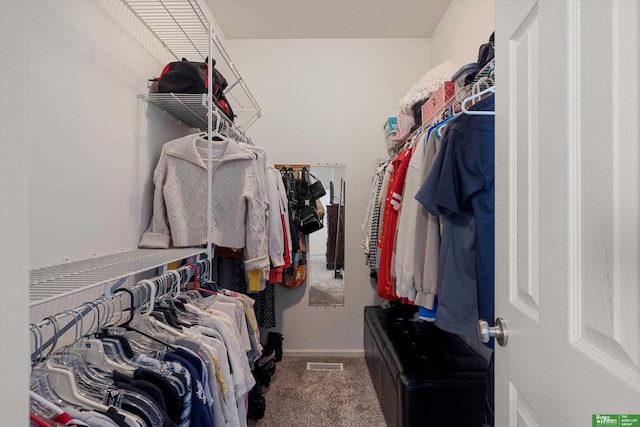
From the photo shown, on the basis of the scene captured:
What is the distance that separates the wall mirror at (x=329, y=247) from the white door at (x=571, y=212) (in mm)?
2149

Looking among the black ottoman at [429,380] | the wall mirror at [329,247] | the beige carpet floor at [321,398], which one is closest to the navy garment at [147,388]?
the black ottoman at [429,380]

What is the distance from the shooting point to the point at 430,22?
103 inches

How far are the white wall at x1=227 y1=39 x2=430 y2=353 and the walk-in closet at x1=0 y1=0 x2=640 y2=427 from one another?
0.02 m

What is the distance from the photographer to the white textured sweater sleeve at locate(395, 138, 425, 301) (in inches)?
52.2

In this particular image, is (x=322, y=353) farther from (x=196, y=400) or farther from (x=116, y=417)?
(x=116, y=417)

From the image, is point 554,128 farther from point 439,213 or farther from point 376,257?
point 376,257

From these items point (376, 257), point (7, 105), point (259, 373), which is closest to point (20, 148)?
point (7, 105)

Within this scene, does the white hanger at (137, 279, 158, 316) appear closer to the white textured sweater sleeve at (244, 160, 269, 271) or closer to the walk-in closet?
the walk-in closet

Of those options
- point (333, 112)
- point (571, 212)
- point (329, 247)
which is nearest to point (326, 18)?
point (333, 112)

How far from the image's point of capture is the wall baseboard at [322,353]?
284 cm

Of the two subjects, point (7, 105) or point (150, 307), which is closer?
point (7, 105)

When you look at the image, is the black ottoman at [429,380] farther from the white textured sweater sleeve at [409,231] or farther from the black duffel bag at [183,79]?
the black duffel bag at [183,79]

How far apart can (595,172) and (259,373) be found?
224 cm

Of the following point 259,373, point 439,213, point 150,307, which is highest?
point 439,213
